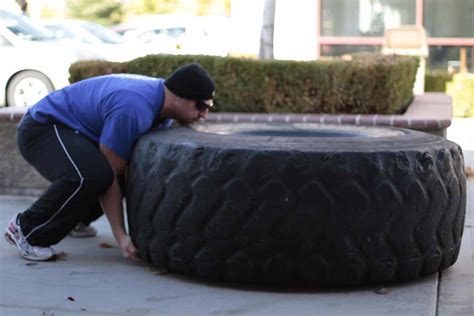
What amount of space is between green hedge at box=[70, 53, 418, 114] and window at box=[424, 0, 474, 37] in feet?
39.4

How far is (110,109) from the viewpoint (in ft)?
16.2

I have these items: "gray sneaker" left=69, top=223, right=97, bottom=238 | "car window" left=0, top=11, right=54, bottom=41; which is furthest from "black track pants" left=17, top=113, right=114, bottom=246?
"car window" left=0, top=11, right=54, bottom=41

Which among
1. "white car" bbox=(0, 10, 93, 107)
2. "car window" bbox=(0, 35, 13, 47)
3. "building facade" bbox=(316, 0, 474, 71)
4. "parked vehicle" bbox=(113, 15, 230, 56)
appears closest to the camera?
"white car" bbox=(0, 10, 93, 107)

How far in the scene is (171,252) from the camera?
4750 millimetres

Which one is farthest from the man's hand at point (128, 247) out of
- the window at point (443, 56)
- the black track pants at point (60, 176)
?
the window at point (443, 56)

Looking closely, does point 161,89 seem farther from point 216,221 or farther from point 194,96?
point 216,221

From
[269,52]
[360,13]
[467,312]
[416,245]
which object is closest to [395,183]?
[416,245]

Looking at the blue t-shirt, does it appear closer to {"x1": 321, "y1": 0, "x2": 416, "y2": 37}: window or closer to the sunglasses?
the sunglasses

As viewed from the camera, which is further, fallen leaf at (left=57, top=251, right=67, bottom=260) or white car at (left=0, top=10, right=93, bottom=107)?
white car at (left=0, top=10, right=93, bottom=107)

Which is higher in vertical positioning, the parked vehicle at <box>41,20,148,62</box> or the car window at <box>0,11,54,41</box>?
the car window at <box>0,11,54,41</box>

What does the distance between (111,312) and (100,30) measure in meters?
16.1

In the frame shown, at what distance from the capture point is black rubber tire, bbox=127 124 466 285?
4.45 metres

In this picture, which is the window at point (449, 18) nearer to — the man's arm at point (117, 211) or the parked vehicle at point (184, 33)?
the parked vehicle at point (184, 33)

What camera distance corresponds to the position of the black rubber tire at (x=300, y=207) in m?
4.45
